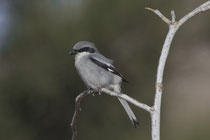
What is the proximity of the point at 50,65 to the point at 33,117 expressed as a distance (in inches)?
26.2

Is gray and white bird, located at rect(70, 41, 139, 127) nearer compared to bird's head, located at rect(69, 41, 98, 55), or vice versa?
gray and white bird, located at rect(70, 41, 139, 127)

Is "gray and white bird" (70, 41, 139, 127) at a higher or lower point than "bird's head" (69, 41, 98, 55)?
lower

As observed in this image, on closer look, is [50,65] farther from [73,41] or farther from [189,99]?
[189,99]

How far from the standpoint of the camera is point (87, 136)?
18.5ft

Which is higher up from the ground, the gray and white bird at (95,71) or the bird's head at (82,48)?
the bird's head at (82,48)

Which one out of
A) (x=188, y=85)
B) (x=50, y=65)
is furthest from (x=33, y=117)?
(x=188, y=85)

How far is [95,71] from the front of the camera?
3.08m

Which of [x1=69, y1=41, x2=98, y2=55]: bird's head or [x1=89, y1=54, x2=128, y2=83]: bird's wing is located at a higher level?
[x1=69, y1=41, x2=98, y2=55]: bird's head

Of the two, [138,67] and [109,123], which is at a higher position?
[138,67]

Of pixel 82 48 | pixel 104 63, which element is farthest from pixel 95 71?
pixel 82 48

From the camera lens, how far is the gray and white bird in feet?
10.0

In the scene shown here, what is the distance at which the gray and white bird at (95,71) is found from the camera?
3.05 m

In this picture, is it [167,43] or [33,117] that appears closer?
[167,43]

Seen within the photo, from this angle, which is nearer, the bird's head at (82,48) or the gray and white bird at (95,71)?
the gray and white bird at (95,71)
